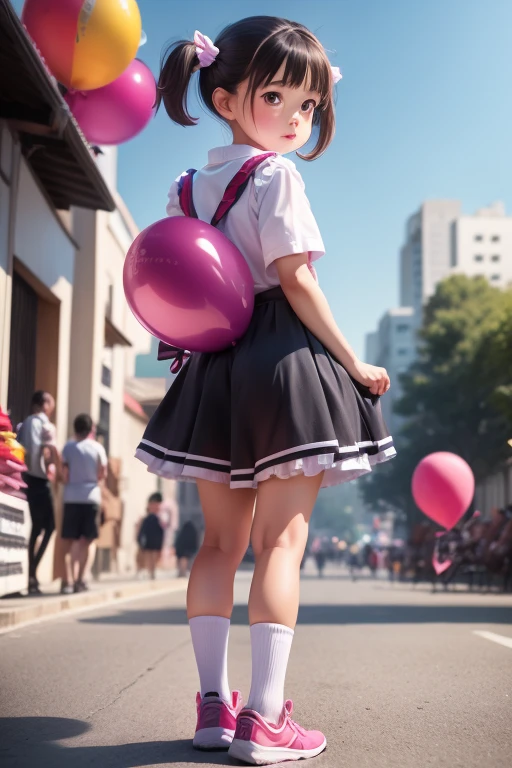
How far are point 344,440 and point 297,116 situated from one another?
3.48 ft

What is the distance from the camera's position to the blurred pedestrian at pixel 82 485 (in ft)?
35.0

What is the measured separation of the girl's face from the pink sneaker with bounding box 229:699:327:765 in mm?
1737

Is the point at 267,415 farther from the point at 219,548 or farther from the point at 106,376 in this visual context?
the point at 106,376

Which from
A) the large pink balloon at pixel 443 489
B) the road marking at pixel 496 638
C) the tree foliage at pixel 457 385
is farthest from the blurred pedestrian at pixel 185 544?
the tree foliage at pixel 457 385

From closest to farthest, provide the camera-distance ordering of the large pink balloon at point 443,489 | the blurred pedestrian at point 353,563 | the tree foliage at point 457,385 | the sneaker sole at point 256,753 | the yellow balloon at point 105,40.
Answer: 1. the sneaker sole at point 256,753
2. the yellow balloon at point 105,40
3. the large pink balloon at point 443,489
4. the tree foliage at point 457,385
5. the blurred pedestrian at point 353,563

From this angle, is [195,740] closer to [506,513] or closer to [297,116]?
[297,116]

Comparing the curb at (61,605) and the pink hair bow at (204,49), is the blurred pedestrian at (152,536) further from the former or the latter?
the pink hair bow at (204,49)

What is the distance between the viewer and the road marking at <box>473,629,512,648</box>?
6.46 metres

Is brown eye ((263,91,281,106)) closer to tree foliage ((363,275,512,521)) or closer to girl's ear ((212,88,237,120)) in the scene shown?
girl's ear ((212,88,237,120))

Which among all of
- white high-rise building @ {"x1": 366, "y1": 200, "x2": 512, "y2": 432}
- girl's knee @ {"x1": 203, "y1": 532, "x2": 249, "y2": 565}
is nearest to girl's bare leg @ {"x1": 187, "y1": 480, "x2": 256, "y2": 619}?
girl's knee @ {"x1": 203, "y1": 532, "x2": 249, "y2": 565}

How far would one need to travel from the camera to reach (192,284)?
3066 mm

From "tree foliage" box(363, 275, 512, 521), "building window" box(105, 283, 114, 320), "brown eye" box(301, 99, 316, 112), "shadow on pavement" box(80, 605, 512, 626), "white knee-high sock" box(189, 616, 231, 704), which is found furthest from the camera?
"tree foliage" box(363, 275, 512, 521)

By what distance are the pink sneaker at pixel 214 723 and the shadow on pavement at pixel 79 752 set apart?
33 millimetres

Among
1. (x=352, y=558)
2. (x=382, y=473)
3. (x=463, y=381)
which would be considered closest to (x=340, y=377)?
(x=463, y=381)
